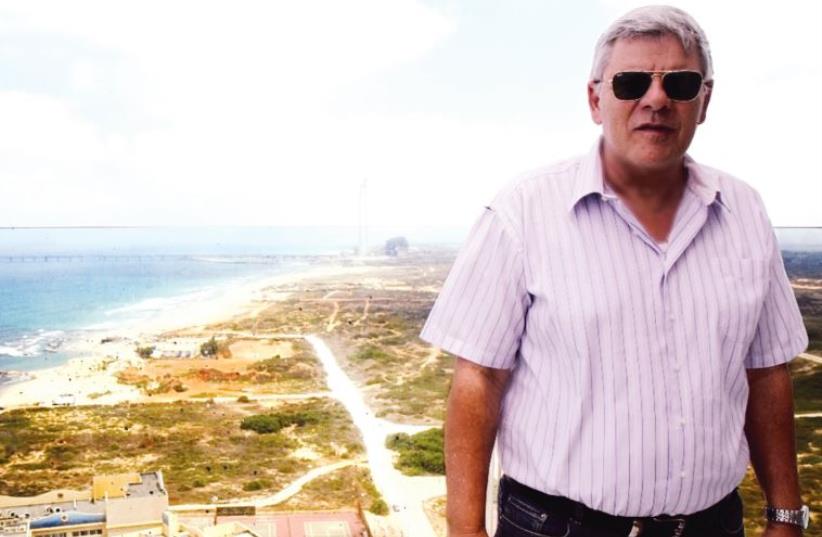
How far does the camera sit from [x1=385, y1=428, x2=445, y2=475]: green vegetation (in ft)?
30.3

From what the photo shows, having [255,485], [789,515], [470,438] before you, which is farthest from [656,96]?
[255,485]

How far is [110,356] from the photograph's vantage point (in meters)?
16.6

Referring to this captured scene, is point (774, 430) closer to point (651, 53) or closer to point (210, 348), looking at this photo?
point (651, 53)

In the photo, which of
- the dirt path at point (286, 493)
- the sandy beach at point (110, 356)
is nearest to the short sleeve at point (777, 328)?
the dirt path at point (286, 493)

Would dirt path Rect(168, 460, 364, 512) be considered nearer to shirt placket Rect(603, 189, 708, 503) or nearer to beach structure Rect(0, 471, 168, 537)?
beach structure Rect(0, 471, 168, 537)

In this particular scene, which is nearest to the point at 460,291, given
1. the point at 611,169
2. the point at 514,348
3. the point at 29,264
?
the point at 514,348

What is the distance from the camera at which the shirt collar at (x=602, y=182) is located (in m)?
0.77

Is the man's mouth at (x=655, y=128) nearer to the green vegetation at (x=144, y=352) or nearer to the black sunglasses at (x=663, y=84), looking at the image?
the black sunglasses at (x=663, y=84)

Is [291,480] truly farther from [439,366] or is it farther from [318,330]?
[318,330]

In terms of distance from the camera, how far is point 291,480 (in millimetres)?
9344

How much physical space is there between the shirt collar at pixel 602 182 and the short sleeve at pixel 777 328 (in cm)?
9

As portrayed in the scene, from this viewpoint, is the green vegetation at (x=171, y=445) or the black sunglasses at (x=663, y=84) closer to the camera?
the black sunglasses at (x=663, y=84)

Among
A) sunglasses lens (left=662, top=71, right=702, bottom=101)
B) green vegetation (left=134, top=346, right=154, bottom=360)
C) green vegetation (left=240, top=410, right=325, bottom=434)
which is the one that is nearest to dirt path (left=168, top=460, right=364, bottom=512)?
green vegetation (left=240, top=410, right=325, bottom=434)

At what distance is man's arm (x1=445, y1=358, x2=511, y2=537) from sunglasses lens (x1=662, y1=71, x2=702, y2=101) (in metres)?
0.33
